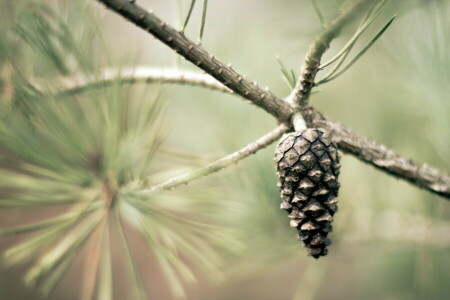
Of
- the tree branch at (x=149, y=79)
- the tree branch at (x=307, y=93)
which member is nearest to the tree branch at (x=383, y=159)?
the tree branch at (x=307, y=93)

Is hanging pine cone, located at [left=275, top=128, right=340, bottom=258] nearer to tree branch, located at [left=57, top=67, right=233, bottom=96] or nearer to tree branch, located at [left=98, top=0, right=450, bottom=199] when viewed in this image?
tree branch, located at [left=98, top=0, right=450, bottom=199]

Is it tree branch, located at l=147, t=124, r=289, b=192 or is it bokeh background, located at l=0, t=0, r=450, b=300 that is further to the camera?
bokeh background, located at l=0, t=0, r=450, b=300

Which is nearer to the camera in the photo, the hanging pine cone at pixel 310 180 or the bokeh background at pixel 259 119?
the hanging pine cone at pixel 310 180

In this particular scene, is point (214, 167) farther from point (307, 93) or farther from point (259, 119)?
point (259, 119)

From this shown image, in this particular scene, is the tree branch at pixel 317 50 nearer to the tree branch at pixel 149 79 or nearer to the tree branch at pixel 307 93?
the tree branch at pixel 307 93

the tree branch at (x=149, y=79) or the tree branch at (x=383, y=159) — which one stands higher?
the tree branch at (x=149, y=79)

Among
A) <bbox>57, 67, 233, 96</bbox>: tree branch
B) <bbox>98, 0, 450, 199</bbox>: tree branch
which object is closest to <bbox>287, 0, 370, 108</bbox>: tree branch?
<bbox>98, 0, 450, 199</bbox>: tree branch

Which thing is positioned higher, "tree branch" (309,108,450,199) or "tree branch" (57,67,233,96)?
"tree branch" (57,67,233,96)
